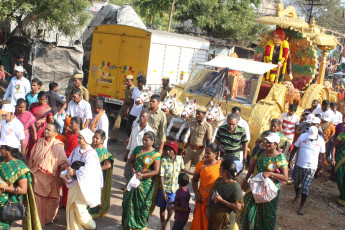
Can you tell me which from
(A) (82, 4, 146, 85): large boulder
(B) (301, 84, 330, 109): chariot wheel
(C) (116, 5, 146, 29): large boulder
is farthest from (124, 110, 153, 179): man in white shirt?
(C) (116, 5, 146, 29): large boulder

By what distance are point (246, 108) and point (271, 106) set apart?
1.73ft

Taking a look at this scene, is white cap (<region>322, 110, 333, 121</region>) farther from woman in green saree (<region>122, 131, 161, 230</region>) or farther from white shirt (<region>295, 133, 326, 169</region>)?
woman in green saree (<region>122, 131, 161, 230</region>)

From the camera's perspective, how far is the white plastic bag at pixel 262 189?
16.9 ft

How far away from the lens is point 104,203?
6004 mm

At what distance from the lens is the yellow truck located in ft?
37.2

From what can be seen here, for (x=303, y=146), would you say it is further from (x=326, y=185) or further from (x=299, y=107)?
(x=299, y=107)

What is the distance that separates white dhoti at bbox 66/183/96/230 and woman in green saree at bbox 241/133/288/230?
196 cm

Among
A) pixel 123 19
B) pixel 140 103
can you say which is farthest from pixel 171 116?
pixel 123 19

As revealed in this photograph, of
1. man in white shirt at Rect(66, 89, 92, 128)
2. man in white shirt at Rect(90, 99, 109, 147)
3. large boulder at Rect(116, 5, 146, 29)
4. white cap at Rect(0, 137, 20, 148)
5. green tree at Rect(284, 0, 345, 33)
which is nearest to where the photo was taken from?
white cap at Rect(0, 137, 20, 148)

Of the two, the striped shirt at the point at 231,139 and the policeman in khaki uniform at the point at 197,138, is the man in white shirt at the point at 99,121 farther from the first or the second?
the striped shirt at the point at 231,139

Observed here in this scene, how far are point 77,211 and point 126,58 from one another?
6958 millimetres

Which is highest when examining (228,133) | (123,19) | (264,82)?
(123,19)

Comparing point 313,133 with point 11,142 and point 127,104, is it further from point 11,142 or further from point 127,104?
point 11,142

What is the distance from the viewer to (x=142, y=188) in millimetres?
5402
